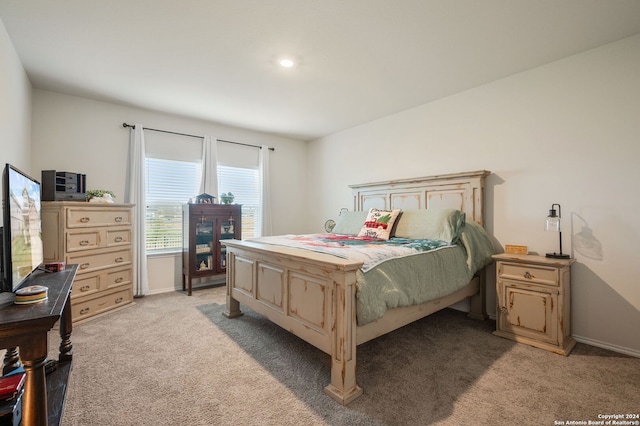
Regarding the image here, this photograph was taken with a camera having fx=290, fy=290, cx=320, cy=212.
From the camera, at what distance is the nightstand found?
229 centimetres

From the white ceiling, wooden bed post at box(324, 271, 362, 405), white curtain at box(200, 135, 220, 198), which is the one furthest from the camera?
white curtain at box(200, 135, 220, 198)

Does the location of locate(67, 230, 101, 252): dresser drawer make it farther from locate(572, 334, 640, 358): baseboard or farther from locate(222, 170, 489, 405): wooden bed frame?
locate(572, 334, 640, 358): baseboard

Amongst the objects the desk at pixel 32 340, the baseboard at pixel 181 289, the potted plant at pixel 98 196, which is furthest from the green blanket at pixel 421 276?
the baseboard at pixel 181 289

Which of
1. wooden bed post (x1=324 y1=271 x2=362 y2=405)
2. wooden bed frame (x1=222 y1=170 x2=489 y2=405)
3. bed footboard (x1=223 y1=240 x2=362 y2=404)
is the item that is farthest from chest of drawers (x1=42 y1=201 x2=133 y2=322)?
wooden bed post (x1=324 y1=271 x2=362 y2=405)

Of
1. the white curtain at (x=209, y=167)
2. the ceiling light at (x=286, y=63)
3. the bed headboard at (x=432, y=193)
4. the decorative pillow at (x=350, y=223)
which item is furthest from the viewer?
the white curtain at (x=209, y=167)

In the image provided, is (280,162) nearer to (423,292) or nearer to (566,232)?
(423,292)

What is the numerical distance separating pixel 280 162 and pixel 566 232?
4095mm

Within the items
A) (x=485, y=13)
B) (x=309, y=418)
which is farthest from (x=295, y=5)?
(x=309, y=418)

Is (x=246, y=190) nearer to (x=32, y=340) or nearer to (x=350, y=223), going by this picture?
(x=350, y=223)

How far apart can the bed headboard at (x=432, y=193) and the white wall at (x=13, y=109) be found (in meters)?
3.67

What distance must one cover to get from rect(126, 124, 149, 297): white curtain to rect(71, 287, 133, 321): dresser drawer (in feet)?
1.16

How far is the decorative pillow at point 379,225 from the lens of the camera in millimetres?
3128

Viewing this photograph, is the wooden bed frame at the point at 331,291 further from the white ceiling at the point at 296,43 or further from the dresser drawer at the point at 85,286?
the dresser drawer at the point at 85,286

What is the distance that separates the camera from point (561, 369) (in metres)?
2.04
